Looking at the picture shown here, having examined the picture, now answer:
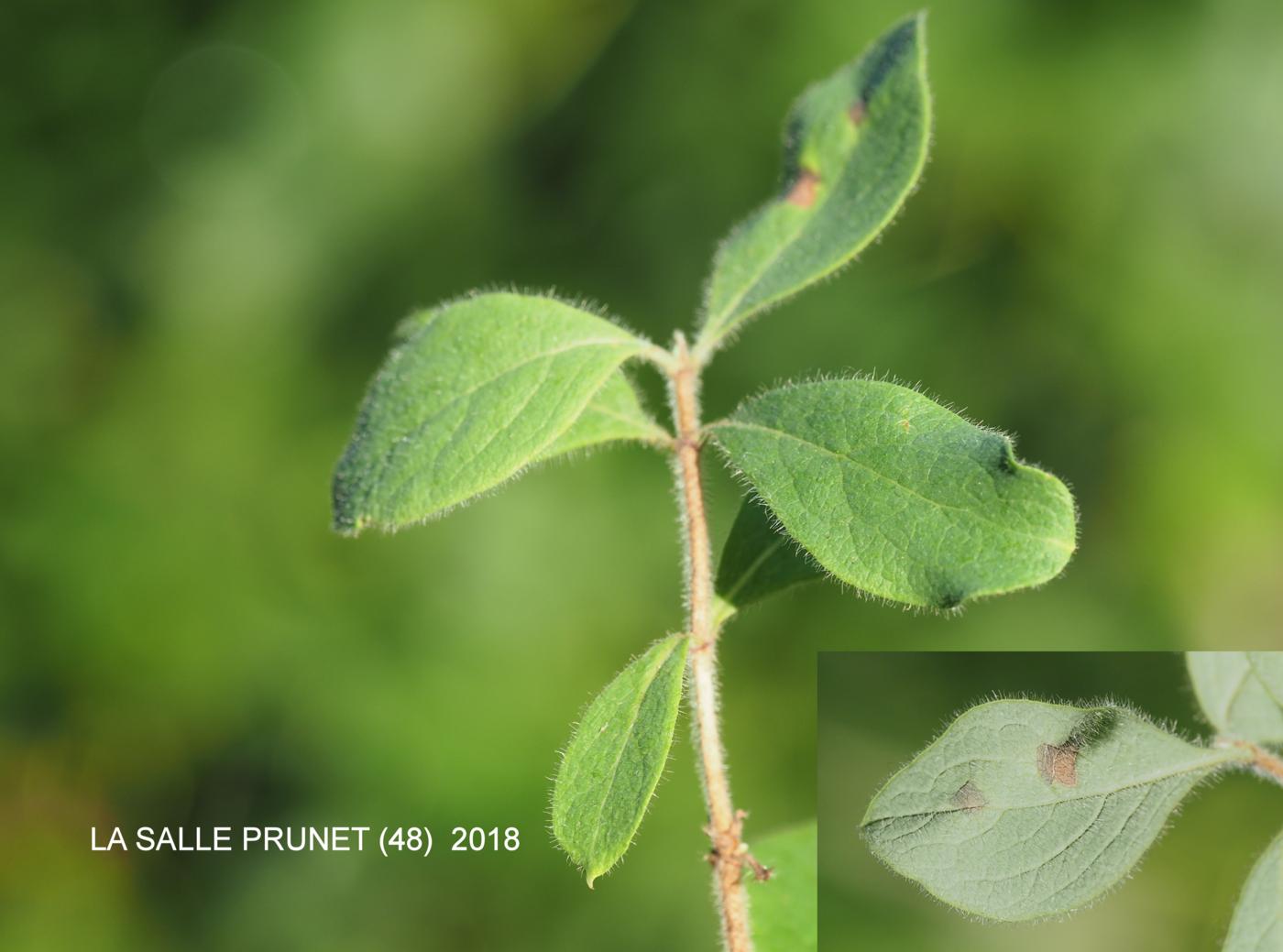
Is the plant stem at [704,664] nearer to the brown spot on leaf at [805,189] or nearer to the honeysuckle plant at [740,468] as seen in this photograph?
the honeysuckle plant at [740,468]

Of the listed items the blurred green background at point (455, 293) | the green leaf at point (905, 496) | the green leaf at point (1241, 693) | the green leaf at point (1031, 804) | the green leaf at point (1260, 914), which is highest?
the blurred green background at point (455, 293)

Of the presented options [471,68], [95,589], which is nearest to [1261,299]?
[471,68]

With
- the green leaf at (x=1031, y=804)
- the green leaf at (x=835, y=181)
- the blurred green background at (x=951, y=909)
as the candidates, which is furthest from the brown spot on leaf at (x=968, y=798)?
the green leaf at (x=835, y=181)

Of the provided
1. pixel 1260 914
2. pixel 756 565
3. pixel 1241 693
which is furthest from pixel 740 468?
pixel 1260 914

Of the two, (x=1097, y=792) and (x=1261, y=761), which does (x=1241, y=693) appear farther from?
(x=1097, y=792)

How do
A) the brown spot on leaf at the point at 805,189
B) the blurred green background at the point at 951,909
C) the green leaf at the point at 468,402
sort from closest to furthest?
the green leaf at the point at 468,402 → the brown spot on leaf at the point at 805,189 → the blurred green background at the point at 951,909

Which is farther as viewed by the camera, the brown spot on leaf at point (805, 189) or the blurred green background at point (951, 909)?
the blurred green background at point (951, 909)

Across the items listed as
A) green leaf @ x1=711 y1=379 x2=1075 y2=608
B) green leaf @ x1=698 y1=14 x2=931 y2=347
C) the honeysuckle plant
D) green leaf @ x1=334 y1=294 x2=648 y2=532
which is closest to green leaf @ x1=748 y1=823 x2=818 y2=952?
the honeysuckle plant
